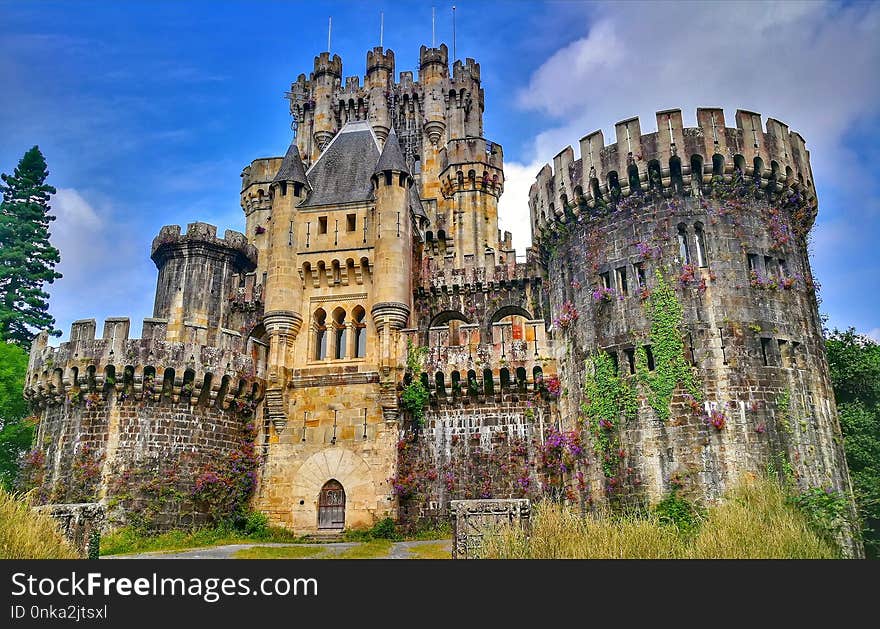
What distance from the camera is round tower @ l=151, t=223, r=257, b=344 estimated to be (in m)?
31.9

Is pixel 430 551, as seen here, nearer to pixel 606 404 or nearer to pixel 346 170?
pixel 606 404

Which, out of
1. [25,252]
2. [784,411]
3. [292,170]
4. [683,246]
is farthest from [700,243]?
[25,252]

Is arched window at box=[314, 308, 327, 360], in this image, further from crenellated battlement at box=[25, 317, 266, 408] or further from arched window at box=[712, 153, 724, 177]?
arched window at box=[712, 153, 724, 177]

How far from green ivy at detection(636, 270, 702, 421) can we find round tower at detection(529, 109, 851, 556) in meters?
0.04

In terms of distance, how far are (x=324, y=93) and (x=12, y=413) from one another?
1007 inches

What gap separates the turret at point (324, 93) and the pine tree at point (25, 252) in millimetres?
15527

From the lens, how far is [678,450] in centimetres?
2164

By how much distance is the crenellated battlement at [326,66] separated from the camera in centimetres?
4697

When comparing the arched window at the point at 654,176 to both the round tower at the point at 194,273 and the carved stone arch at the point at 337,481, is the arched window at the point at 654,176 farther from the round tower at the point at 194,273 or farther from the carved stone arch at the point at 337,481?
the round tower at the point at 194,273

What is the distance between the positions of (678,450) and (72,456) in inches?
Result: 796

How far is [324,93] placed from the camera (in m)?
46.0
